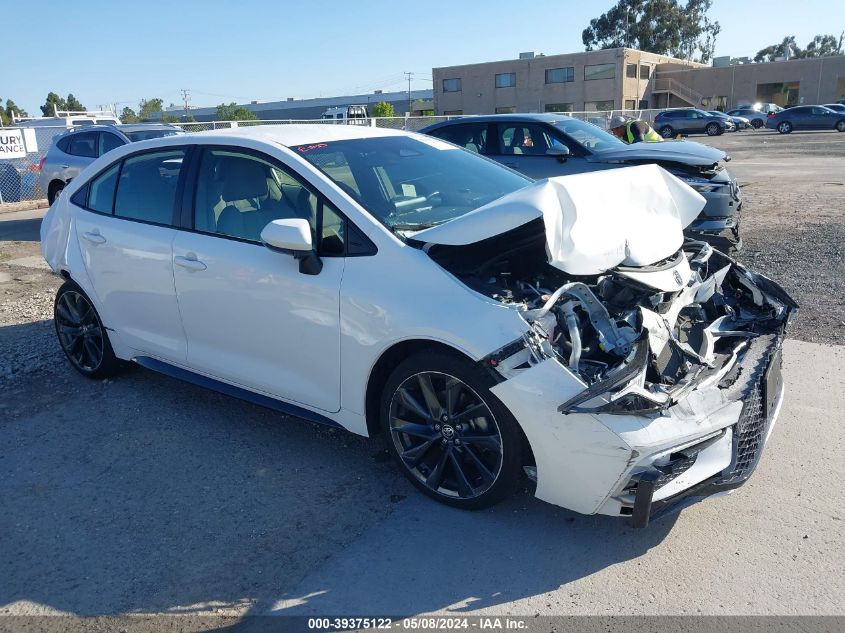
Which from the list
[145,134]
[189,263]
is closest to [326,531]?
[189,263]

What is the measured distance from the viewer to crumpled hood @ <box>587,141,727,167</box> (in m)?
8.92

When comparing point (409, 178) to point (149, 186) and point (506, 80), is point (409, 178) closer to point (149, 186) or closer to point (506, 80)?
point (149, 186)

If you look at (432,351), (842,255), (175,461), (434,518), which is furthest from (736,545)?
(842,255)

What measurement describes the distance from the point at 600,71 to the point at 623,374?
6475 centimetres

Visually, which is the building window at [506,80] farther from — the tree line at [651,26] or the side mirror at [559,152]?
the side mirror at [559,152]

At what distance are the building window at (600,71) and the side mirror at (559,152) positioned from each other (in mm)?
56787

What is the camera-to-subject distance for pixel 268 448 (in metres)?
4.34

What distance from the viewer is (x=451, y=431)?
3463 mm

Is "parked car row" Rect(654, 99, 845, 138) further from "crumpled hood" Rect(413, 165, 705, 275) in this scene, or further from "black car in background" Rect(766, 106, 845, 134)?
"crumpled hood" Rect(413, 165, 705, 275)

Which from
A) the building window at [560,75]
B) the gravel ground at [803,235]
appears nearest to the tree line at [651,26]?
the building window at [560,75]

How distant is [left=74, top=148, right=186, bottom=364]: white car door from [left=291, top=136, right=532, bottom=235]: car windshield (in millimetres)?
1150

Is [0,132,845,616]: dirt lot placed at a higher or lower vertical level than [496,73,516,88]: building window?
lower

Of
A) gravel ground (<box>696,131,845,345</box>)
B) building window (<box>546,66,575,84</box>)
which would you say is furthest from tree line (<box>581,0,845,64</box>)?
gravel ground (<box>696,131,845,345</box>)

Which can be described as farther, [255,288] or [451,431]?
[255,288]
